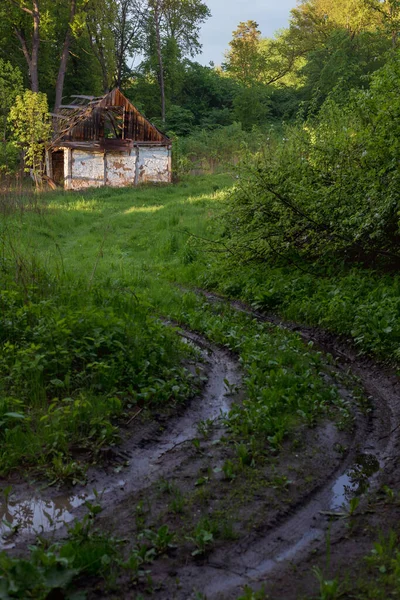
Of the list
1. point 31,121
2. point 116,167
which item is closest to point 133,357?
point 116,167

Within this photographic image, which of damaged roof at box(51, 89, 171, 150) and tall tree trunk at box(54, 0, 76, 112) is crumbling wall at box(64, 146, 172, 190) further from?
tall tree trunk at box(54, 0, 76, 112)

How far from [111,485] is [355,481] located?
2.06 m

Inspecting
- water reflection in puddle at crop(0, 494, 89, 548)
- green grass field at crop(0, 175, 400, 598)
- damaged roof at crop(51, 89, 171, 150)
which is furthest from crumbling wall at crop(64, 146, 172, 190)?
water reflection in puddle at crop(0, 494, 89, 548)

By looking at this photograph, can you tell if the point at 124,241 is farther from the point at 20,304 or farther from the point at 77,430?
the point at 77,430

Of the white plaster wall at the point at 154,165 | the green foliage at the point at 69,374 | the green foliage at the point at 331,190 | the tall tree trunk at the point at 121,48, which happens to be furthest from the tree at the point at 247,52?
the green foliage at the point at 69,374

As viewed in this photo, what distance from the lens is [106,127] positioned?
112 feet

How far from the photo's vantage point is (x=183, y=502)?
426 cm

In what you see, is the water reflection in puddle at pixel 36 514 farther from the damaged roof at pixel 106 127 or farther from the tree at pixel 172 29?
the tree at pixel 172 29

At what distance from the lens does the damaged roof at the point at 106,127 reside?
32.3 metres

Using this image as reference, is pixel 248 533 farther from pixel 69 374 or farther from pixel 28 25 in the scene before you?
pixel 28 25

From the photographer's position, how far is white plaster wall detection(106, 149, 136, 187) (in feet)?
110

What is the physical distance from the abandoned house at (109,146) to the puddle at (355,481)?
98.5 ft

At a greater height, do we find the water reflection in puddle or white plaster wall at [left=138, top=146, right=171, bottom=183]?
white plaster wall at [left=138, top=146, right=171, bottom=183]

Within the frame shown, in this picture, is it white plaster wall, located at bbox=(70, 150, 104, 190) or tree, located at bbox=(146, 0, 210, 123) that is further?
tree, located at bbox=(146, 0, 210, 123)
